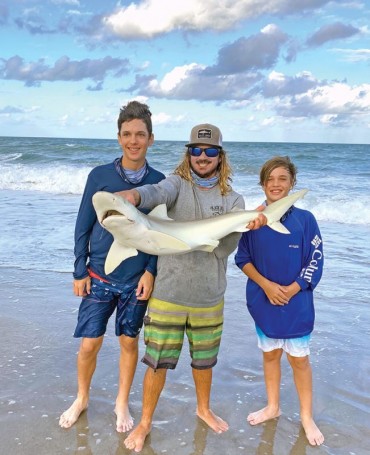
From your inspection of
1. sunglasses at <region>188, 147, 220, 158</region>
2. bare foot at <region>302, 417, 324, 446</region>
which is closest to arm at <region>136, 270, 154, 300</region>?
sunglasses at <region>188, 147, 220, 158</region>

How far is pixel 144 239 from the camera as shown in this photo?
2.72m

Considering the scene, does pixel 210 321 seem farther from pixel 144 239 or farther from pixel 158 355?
pixel 144 239

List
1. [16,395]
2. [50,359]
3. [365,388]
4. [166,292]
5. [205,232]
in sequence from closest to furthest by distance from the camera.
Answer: [205,232] → [166,292] → [16,395] → [365,388] → [50,359]

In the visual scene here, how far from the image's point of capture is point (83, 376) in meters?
3.70

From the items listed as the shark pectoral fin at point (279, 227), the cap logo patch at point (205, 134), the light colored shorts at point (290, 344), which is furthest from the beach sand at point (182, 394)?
the cap logo patch at point (205, 134)

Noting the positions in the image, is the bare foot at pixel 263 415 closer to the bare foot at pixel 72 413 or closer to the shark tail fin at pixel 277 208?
the bare foot at pixel 72 413

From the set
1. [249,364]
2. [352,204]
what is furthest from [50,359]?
[352,204]

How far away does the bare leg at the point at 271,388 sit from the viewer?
3773 mm

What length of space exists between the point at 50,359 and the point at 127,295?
62.3 inches

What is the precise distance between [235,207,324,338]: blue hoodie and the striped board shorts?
0.43 metres

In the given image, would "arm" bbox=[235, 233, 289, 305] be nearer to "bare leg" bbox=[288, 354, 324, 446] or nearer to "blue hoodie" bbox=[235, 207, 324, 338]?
"blue hoodie" bbox=[235, 207, 324, 338]

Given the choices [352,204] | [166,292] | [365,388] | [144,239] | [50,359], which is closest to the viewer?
[144,239]

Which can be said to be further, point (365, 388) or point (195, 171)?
point (365, 388)

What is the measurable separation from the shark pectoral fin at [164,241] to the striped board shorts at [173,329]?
2.40ft
